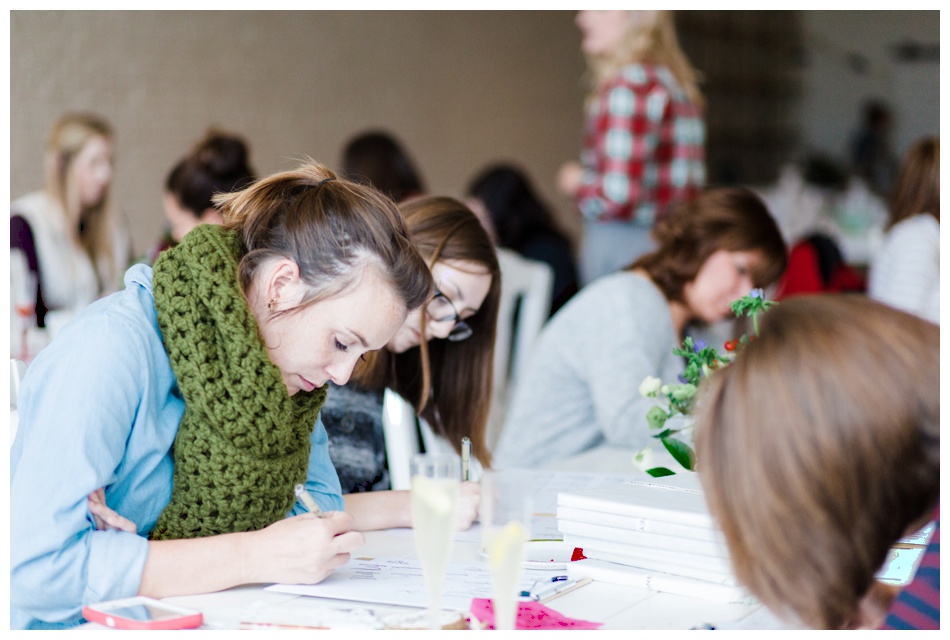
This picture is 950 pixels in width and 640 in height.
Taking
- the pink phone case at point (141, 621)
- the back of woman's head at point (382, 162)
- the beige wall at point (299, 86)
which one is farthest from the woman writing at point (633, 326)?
the back of woman's head at point (382, 162)

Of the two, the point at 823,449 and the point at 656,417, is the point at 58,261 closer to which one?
the point at 656,417

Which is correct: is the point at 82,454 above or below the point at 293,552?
above

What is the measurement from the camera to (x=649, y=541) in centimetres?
122

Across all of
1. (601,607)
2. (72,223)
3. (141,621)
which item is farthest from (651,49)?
(141,621)

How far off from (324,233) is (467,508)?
49cm

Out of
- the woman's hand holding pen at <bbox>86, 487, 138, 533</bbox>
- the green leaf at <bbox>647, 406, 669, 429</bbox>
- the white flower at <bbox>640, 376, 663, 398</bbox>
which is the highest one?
the white flower at <bbox>640, 376, 663, 398</bbox>

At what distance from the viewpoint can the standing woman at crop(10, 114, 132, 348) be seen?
10.4ft

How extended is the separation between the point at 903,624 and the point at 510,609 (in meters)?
0.37

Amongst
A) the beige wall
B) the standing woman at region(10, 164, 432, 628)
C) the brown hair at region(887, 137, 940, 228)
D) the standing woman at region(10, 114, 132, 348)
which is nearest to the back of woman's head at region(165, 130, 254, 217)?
the beige wall

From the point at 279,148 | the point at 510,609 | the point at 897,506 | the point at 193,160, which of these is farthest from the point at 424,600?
the point at 279,148

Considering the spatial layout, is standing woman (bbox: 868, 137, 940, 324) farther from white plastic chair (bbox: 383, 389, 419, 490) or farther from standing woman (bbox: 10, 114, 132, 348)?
standing woman (bbox: 10, 114, 132, 348)

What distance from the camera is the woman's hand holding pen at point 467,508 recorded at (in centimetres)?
152

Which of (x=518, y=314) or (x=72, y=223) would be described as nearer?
(x=72, y=223)

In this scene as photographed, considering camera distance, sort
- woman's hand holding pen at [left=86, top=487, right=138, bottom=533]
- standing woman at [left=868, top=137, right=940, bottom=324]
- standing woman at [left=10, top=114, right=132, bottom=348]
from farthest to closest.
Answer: standing woman at [left=868, top=137, right=940, bottom=324]
standing woman at [left=10, top=114, right=132, bottom=348]
woman's hand holding pen at [left=86, top=487, right=138, bottom=533]
